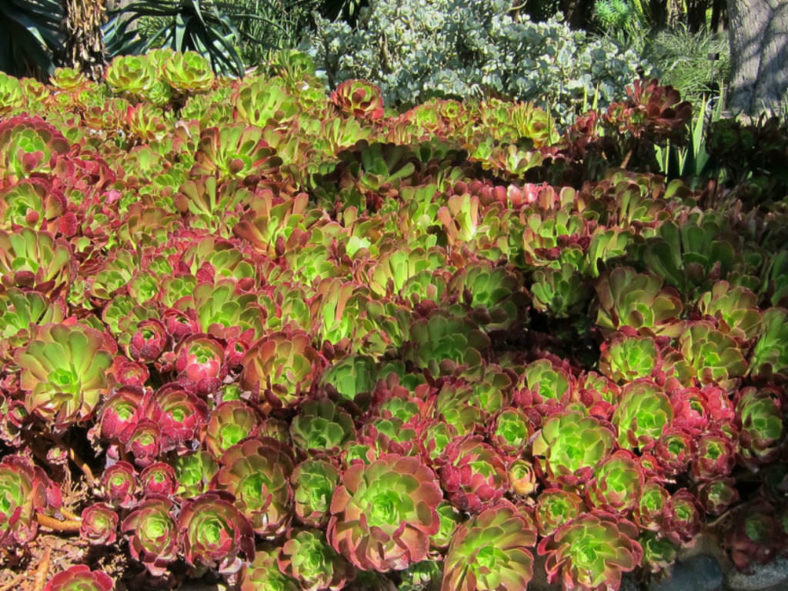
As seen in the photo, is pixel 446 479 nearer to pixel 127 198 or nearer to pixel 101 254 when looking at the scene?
pixel 101 254

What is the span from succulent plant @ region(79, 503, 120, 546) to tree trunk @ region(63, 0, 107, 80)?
481cm

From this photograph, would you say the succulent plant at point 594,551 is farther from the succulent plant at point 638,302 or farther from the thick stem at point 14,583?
the thick stem at point 14,583

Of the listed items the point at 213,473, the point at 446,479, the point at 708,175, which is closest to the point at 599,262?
the point at 446,479

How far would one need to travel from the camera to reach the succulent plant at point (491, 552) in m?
1.34

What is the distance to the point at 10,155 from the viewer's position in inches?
82.5

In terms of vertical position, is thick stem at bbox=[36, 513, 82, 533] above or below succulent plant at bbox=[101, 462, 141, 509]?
below

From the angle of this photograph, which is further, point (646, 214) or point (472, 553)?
point (646, 214)

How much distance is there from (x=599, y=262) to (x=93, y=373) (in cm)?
118

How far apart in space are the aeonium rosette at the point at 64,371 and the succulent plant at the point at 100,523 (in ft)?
0.58

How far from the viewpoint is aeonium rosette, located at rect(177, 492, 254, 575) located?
4.33 feet

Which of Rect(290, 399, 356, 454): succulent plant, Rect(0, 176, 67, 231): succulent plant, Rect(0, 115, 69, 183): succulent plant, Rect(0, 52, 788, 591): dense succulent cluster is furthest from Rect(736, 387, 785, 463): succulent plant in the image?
Rect(0, 115, 69, 183): succulent plant

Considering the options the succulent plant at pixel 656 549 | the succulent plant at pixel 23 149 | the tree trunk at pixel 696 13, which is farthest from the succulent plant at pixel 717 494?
the tree trunk at pixel 696 13

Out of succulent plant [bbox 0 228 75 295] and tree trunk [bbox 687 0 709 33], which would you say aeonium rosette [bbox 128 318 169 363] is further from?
tree trunk [bbox 687 0 709 33]

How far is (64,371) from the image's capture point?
151 centimetres
